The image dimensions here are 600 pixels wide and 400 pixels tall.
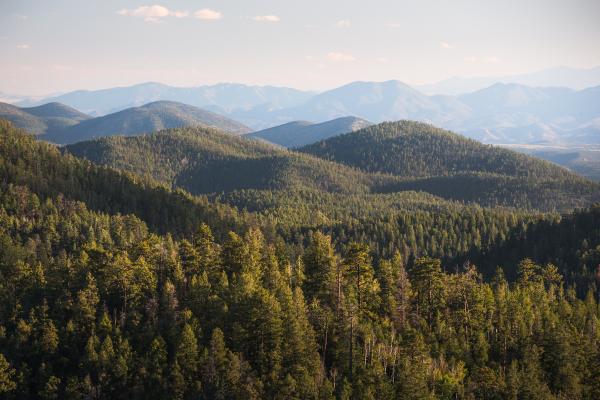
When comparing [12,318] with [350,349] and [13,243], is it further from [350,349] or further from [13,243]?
[13,243]

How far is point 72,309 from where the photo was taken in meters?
76.0

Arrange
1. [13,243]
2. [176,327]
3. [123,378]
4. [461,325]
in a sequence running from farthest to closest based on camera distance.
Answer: [13,243] → [461,325] → [176,327] → [123,378]

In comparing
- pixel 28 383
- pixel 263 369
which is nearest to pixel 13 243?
pixel 28 383

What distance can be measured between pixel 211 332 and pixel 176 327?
15.9 feet

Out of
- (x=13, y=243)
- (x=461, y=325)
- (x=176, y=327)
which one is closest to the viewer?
(x=176, y=327)

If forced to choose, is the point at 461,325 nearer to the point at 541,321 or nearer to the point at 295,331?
the point at 541,321

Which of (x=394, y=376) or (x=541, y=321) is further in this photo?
(x=541, y=321)

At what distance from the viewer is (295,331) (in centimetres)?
6888

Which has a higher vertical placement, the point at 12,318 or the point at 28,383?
the point at 12,318

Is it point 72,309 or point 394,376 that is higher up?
point 72,309

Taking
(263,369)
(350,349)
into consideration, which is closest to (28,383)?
(263,369)

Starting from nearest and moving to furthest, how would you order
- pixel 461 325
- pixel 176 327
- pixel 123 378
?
1. pixel 123 378
2. pixel 176 327
3. pixel 461 325

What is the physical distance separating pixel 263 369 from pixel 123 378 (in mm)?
18072

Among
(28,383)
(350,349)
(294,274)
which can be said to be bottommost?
(28,383)
